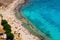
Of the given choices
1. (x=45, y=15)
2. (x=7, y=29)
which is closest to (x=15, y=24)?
(x=7, y=29)

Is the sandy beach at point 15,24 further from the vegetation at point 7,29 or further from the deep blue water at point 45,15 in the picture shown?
the deep blue water at point 45,15

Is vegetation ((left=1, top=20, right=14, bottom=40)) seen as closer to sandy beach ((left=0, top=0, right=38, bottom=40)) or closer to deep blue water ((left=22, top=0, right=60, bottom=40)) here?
sandy beach ((left=0, top=0, right=38, bottom=40))

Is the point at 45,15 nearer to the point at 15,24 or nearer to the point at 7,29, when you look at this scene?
the point at 15,24

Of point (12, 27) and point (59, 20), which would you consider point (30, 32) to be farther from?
point (59, 20)

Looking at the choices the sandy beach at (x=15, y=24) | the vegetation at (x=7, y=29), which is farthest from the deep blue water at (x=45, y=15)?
the vegetation at (x=7, y=29)

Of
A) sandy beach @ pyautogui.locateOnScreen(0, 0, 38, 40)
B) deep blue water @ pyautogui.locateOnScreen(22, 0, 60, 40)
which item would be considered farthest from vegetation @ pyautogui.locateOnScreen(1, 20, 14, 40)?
deep blue water @ pyautogui.locateOnScreen(22, 0, 60, 40)

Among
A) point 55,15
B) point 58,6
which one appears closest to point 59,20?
point 55,15
